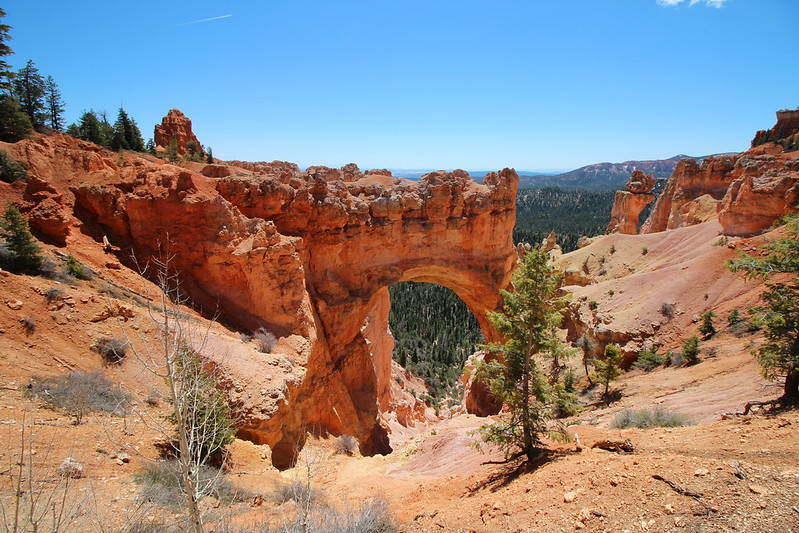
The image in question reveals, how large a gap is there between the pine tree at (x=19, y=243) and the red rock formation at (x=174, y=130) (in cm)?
3178

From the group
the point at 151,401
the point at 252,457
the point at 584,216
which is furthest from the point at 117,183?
the point at 584,216

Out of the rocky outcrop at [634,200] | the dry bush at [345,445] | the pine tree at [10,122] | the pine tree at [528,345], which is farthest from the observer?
the rocky outcrop at [634,200]

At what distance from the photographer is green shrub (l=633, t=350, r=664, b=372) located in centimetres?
2188

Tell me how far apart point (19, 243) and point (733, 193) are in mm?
47393

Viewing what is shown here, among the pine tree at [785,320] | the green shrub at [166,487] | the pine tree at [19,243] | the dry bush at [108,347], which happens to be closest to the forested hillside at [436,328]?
the pine tree at [785,320]

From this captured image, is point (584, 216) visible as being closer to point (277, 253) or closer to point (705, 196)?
point (705, 196)

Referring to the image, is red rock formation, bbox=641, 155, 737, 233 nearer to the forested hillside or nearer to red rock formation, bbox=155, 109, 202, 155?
the forested hillside

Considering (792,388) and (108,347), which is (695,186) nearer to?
(792,388)

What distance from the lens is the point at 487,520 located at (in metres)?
7.82

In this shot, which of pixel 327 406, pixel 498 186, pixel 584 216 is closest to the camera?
pixel 327 406

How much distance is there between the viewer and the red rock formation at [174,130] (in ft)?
134

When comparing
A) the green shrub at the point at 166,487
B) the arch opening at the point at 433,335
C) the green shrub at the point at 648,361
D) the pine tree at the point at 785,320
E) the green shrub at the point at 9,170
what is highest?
the green shrub at the point at 9,170

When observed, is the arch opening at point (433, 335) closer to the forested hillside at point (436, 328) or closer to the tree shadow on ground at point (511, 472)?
the forested hillside at point (436, 328)

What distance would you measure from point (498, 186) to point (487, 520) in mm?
20081
